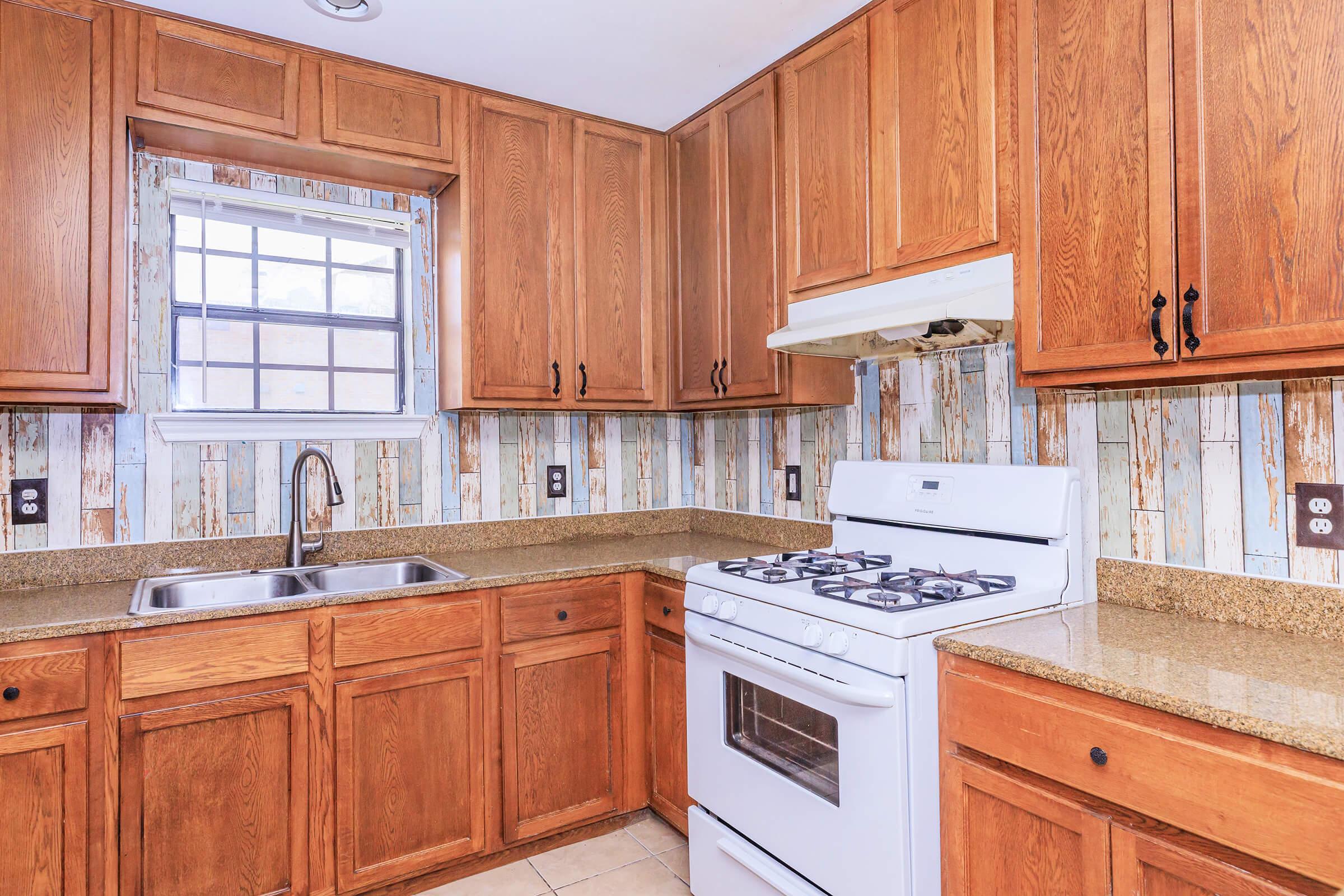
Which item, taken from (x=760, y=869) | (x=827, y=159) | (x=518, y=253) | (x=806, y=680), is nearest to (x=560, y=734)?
(x=760, y=869)

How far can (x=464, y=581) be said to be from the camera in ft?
7.20

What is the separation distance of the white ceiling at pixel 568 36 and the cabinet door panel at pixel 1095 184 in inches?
27.0

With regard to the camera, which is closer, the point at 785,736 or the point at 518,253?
the point at 785,736

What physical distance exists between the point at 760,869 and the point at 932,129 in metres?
1.84

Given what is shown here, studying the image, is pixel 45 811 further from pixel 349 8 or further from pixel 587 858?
pixel 349 8

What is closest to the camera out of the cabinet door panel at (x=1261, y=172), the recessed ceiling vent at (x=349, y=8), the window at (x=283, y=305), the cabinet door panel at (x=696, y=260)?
the cabinet door panel at (x=1261, y=172)

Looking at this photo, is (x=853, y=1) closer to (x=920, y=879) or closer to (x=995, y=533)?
(x=995, y=533)

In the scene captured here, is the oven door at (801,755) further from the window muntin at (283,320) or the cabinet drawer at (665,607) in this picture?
the window muntin at (283,320)

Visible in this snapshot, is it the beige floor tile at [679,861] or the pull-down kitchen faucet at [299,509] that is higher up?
the pull-down kitchen faucet at [299,509]

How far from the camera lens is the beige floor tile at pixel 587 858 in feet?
7.43

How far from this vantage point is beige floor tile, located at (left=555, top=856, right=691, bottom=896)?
2.16 meters

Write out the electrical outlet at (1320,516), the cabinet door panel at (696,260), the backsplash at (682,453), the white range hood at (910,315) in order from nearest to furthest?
the electrical outlet at (1320,516) < the backsplash at (682,453) < the white range hood at (910,315) < the cabinet door panel at (696,260)

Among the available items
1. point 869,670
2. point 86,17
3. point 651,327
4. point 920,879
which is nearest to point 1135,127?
point 869,670

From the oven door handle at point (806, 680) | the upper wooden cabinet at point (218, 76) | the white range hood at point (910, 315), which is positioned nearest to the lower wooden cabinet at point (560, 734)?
the oven door handle at point (806, 680)
